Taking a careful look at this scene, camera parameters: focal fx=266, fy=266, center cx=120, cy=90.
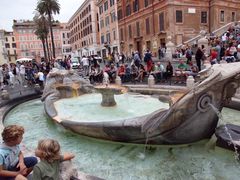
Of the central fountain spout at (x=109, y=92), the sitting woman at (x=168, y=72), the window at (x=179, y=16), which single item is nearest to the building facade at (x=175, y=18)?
the window at (x=179, y=16)

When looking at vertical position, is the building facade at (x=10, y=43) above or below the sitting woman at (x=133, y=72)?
above

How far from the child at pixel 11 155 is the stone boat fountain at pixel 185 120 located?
2678 millimetres

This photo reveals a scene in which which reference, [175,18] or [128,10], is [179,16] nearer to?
[175,18]

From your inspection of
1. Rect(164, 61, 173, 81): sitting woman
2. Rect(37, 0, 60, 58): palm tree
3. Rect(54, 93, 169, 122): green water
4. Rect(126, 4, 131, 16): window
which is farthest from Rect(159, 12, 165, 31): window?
Rect(54, 93, 169, 122): green water

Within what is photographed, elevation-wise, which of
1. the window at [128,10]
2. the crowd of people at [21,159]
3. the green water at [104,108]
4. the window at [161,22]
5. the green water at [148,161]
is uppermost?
the window at [128,10]

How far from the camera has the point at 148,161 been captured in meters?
5.21

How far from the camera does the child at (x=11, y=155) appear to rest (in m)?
3.13

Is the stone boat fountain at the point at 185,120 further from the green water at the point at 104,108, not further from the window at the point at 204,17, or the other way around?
the window at the point at 204,17

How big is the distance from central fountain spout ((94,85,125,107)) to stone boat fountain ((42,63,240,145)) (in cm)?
201

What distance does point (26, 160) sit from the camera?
367cm

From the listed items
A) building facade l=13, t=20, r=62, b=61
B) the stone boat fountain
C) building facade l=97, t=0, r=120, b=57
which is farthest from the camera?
building facade l=13, t=20, r=62, b=61

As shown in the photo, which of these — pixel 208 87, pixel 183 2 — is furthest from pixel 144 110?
pixel 183 2

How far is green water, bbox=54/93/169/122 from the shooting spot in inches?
291

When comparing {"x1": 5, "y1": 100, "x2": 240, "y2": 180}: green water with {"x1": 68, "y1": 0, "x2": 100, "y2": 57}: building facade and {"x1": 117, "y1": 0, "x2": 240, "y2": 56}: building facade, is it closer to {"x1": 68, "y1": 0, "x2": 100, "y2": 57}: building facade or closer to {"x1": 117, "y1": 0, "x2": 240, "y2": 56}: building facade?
{"x1": 117, "y1": 0, "x2": 240, "y2": 56}: building facade
